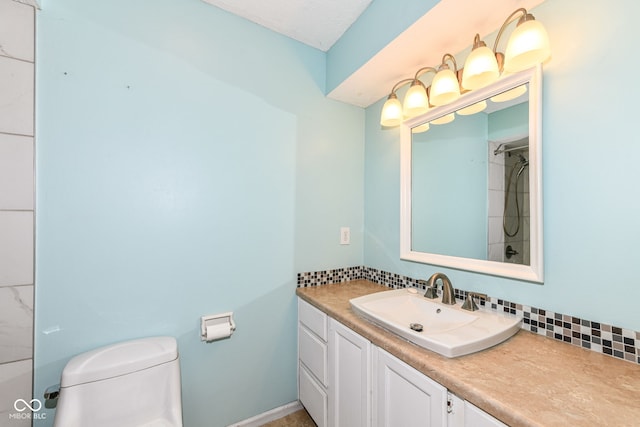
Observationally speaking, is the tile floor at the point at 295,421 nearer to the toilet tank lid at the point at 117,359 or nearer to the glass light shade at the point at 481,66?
the toilet tank lid at the point at 117,359

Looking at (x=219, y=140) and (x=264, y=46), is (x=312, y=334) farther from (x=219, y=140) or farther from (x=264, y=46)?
(x=264, y=46)

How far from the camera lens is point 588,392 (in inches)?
26.3

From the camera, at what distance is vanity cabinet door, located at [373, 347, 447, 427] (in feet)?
2.58

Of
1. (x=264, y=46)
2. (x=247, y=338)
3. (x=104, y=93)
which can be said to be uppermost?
(x=264, y=46)

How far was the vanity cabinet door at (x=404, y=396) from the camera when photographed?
79 centimetres

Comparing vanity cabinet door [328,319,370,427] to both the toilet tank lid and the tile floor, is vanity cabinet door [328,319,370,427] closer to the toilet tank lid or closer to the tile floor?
the tile floor

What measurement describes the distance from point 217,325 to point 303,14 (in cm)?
183

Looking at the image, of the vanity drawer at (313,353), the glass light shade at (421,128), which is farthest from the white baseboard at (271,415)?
the glass light shade at (421,128)

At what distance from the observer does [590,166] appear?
2.91ft

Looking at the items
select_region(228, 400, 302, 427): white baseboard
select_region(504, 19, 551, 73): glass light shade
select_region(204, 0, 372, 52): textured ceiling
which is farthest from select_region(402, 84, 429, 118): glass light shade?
select_region(228, 400, 302, 427): white baseboard

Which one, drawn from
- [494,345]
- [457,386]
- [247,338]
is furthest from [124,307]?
[494,345]

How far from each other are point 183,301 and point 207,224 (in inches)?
16.6

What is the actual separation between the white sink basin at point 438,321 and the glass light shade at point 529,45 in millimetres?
1031

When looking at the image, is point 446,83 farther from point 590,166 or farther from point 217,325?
point 217,325
